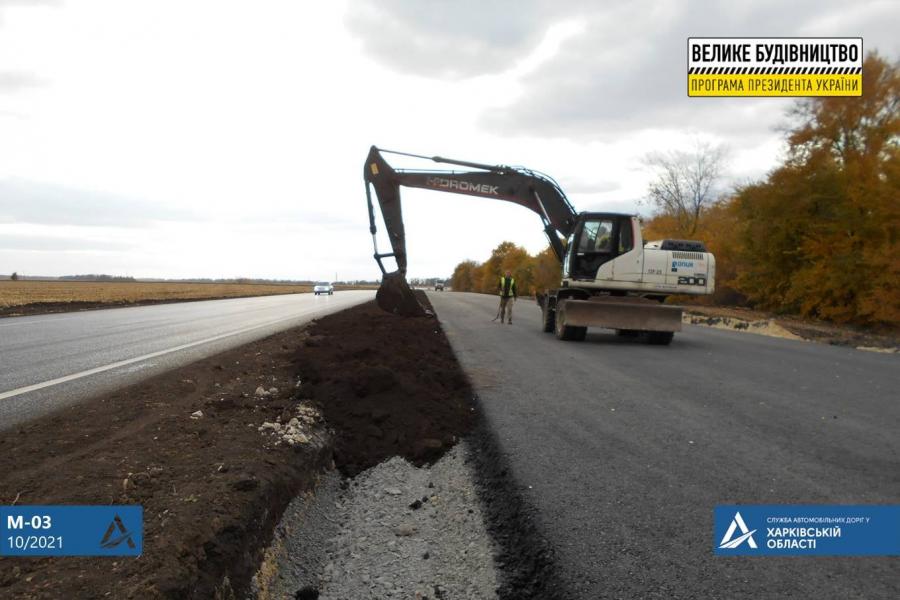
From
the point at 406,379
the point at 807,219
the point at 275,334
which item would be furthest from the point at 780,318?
the point at 406,379

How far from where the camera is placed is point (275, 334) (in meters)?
13.2

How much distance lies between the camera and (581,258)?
47.0 feet

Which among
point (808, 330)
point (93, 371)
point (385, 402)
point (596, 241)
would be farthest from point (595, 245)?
point (808, 330)

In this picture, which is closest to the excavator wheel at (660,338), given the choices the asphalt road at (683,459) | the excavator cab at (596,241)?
the excavator cab at (596,241)

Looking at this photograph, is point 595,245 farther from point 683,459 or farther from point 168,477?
point 168,477

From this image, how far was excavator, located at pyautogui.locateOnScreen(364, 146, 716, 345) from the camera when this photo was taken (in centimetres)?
1354

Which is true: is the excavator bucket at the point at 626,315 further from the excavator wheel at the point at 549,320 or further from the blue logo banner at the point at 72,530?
the blue logo banner at the point at 72,530

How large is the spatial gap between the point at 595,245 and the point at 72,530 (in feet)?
41.9

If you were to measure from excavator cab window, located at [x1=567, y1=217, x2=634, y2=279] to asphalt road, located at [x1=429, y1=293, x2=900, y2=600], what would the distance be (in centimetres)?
469

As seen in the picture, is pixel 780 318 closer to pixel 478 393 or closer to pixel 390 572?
pixel 478 393

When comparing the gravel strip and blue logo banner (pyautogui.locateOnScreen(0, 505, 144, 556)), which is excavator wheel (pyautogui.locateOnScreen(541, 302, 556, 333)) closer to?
the gravel strip

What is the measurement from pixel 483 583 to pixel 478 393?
406cm

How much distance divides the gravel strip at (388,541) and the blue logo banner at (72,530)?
72cm

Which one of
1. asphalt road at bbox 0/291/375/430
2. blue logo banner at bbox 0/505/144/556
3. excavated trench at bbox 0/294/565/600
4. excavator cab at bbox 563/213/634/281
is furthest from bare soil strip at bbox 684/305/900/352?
blue logo banner at bbox 0/505/144/556
